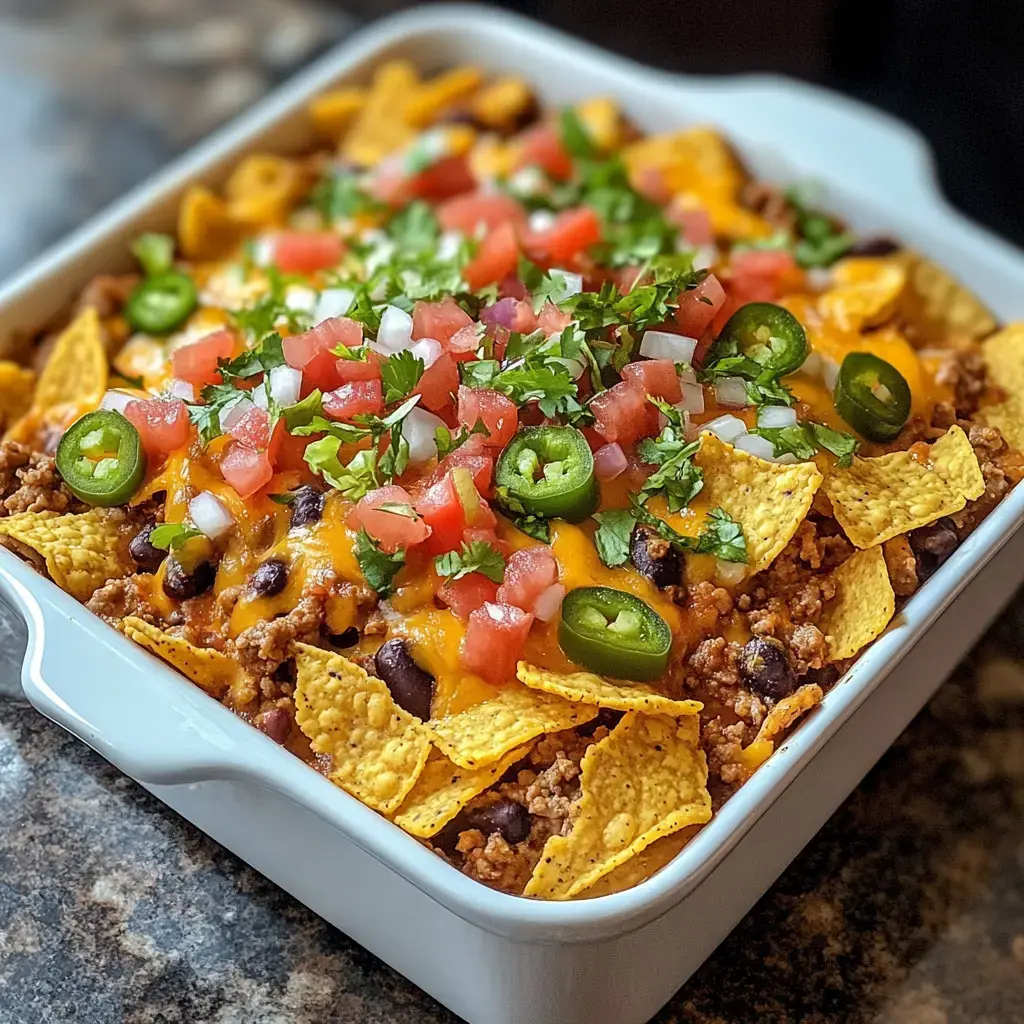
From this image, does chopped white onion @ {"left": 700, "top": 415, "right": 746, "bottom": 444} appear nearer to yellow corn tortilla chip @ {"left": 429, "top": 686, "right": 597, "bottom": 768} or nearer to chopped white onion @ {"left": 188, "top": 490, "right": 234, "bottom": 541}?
yellow corn tortilla chip @ {"left": 429, "top": 686, "right": 597, "bottom": 768}

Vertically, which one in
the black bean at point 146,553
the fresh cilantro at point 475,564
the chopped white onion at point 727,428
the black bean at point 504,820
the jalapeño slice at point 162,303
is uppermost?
the chopped white onion at point 727,428

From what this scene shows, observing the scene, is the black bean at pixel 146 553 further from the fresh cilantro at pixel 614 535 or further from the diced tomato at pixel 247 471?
the fresh cilantro at pixel 614 535

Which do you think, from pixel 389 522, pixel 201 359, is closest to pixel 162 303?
pixel 201 359

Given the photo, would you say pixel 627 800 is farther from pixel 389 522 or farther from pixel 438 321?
pixel 438 321

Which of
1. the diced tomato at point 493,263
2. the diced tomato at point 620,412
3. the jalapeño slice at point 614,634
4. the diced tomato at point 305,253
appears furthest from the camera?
the diced tomato at point 305,253

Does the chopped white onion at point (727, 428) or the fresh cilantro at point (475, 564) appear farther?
the chopped white onion at point (727, 428)

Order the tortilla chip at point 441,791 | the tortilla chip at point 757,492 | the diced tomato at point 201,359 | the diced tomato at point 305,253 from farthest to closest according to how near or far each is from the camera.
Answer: the diced tomato at point 305,253
the diced tomato at point 201,359
the tortilla chip at point 757,492
the tortilla chip at point 441,791

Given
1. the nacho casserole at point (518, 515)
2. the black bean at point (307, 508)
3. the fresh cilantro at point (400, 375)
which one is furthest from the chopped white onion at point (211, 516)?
Answer: the fresh cilantro at point (400, 375)

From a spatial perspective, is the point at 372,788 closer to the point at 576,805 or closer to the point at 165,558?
the point at 576,805
